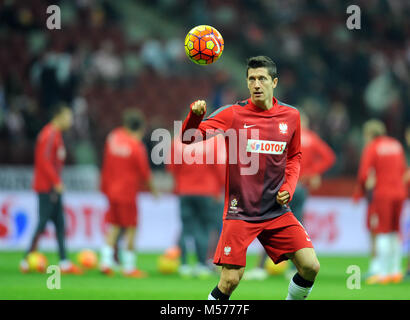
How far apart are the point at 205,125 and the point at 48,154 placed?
5.74 meters

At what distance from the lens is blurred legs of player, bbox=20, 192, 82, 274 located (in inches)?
443

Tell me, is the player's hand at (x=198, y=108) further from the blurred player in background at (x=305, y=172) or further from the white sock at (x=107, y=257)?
the white sock at (x=107, y=257)

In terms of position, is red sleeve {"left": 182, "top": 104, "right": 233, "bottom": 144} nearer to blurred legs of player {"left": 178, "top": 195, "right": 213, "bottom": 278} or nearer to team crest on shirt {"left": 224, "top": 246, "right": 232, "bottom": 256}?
team crest on shirt {"left": 224, "top": 246, "right": 232, "bottom": 256}

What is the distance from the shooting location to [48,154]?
37.5 feet

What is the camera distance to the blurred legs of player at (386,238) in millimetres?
11164

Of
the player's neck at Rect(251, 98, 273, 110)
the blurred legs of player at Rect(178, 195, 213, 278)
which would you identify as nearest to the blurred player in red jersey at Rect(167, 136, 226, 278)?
the blurred legs of player at Rect(178, 195, 213, 278)

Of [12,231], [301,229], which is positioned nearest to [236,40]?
[12,231]

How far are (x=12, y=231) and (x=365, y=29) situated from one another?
1348 centimetres

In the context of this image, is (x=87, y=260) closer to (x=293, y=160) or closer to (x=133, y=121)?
(x=133, y=121)

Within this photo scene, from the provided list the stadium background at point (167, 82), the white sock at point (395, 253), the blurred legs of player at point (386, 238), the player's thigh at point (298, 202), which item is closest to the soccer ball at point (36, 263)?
the stadium background at point (167, 82)

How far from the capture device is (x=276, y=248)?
6.57 m

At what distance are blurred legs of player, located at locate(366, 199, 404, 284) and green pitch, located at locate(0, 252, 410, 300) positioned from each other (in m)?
Answer: 0.42
